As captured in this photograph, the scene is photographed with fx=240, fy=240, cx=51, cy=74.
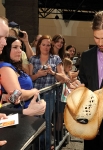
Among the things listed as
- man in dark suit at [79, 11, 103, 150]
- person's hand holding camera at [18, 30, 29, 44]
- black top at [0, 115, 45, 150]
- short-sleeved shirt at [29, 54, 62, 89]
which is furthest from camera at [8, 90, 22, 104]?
person's hand holding camera at [18, 30, 29, 44]

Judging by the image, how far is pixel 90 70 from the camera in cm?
168

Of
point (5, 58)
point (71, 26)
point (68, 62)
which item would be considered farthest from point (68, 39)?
point (5, 58)

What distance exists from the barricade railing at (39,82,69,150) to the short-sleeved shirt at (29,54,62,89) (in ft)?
0.53

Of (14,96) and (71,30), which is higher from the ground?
(71,30)

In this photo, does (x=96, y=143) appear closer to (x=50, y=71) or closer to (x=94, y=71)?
(x=94, y=71)

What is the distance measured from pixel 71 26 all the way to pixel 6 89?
16.9 metres

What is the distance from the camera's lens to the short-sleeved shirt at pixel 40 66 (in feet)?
10.3

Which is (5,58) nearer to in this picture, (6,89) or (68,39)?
(6,89)

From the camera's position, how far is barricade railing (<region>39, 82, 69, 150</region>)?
107 inches

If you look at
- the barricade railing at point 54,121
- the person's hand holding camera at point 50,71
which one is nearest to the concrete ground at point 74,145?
the barricade railing at point 54,121

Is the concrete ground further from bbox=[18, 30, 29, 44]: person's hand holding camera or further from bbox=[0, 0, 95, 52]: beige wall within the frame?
bbox=[0, 0, 95, 52]: beige wall

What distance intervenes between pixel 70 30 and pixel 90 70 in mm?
16962

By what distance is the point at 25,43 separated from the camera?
3396mm

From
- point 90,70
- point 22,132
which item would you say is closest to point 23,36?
point 90,70
